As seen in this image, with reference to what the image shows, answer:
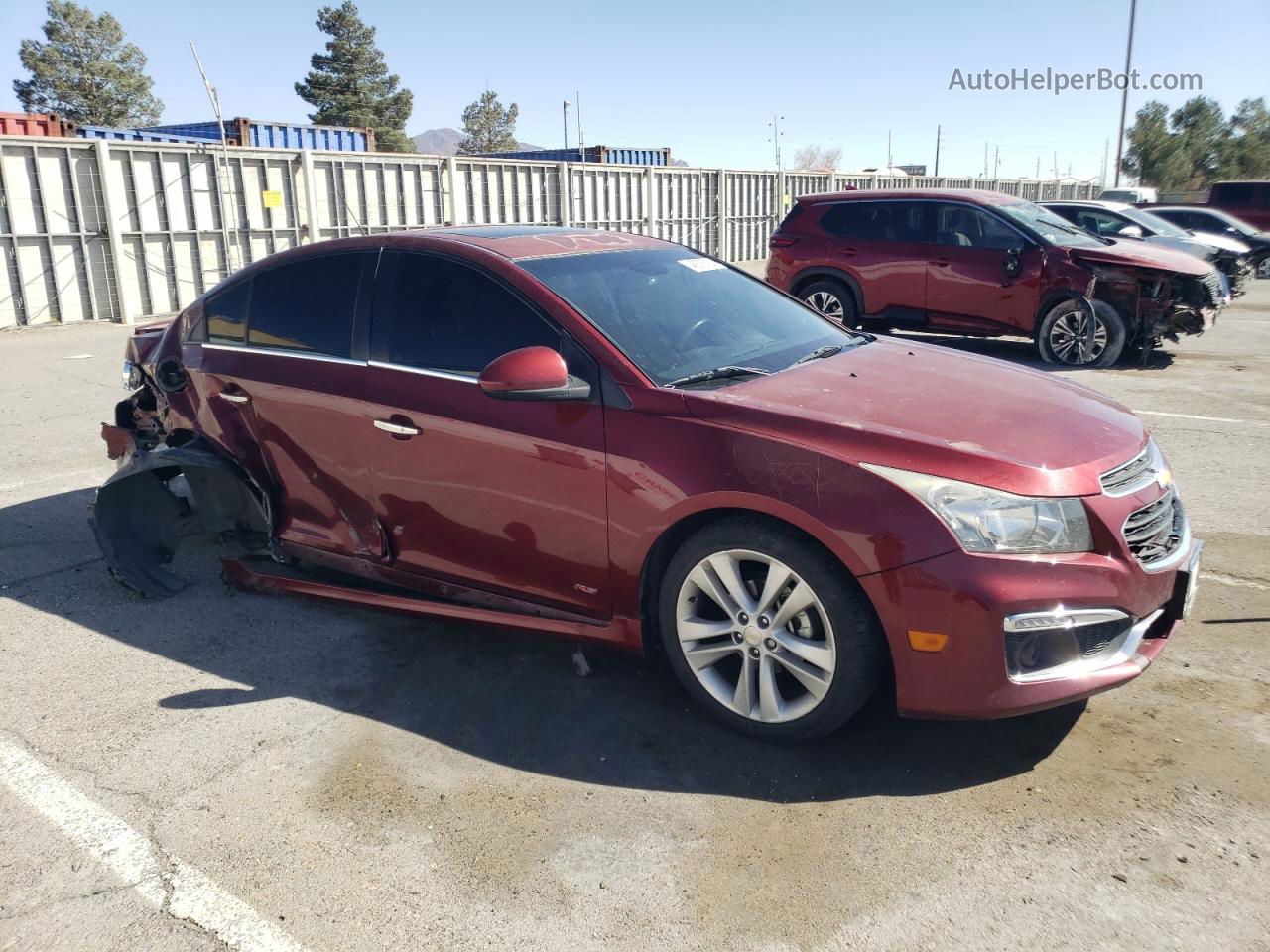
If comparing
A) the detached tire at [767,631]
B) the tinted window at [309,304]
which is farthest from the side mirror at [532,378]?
the tinted window at [309,304]

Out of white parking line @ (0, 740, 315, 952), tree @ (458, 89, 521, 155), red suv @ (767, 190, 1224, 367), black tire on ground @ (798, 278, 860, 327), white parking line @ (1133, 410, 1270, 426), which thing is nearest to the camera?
white parking line @ (0, 740, 315, 952)

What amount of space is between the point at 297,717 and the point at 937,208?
30.5 feet

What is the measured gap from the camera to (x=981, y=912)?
2518 millimetres

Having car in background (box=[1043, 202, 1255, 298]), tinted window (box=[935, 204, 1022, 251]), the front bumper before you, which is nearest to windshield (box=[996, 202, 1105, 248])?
tinted window (box=[935, 204, 1022, 251])

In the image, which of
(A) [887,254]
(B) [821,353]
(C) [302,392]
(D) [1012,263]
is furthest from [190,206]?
(B) [821,353]

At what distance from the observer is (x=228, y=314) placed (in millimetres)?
4730

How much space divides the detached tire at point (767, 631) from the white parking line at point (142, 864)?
151 centimetres

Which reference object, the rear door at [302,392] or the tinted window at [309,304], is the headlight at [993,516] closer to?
the rear door at [302,392]

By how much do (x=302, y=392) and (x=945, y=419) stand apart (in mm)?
2656

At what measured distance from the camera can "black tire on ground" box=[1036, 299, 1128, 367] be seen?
10.2 metres

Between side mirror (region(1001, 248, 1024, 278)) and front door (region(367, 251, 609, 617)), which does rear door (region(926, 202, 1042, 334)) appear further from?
front door (region(367, 251, 609, 617))

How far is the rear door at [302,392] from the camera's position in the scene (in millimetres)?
4141

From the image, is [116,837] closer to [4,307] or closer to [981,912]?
[981,912]

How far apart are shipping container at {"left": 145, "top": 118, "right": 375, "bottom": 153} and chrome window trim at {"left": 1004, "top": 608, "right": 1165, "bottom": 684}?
2173cm
